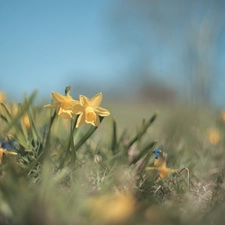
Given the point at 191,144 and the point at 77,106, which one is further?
the point at 191,144

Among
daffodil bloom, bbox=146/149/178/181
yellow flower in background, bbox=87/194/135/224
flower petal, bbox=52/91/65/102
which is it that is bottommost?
daffodil bloom, bbox=146/149/178/181

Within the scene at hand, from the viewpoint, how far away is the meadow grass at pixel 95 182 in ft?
1.93

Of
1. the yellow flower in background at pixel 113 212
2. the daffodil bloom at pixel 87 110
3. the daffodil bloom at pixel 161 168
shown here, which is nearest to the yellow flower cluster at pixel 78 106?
the daffodil bloom at pixel 87 110

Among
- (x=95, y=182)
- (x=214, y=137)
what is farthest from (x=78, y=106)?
(x=214, y=137)

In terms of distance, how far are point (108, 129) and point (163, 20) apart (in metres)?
17.3

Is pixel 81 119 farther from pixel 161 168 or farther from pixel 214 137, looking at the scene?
pixel 214 137

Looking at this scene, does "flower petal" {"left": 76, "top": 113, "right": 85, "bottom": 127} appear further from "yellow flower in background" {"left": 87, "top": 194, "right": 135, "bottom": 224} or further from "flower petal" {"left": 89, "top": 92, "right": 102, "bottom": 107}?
"yellow flower in background" {"left": 87, "top": 194, "right": 135, "bottom": 224}

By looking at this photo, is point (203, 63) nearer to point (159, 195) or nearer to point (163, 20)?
point (163, 20)

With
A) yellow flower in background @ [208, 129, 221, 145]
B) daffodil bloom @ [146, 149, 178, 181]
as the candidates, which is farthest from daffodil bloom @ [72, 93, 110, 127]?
yellow flower in background @ [208, 129, 221, 145]

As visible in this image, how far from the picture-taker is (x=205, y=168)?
1514mm

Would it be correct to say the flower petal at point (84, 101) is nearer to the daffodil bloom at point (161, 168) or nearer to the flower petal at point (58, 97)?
the flower petal at point (58, 97)

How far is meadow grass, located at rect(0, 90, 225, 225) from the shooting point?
59 cm

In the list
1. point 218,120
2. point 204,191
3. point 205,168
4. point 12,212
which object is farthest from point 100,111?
point 218,120

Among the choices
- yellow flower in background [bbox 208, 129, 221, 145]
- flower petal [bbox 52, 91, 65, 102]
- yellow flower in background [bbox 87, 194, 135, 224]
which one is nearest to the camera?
yellow flower in background [bbox 87, 194, 135, 224]
